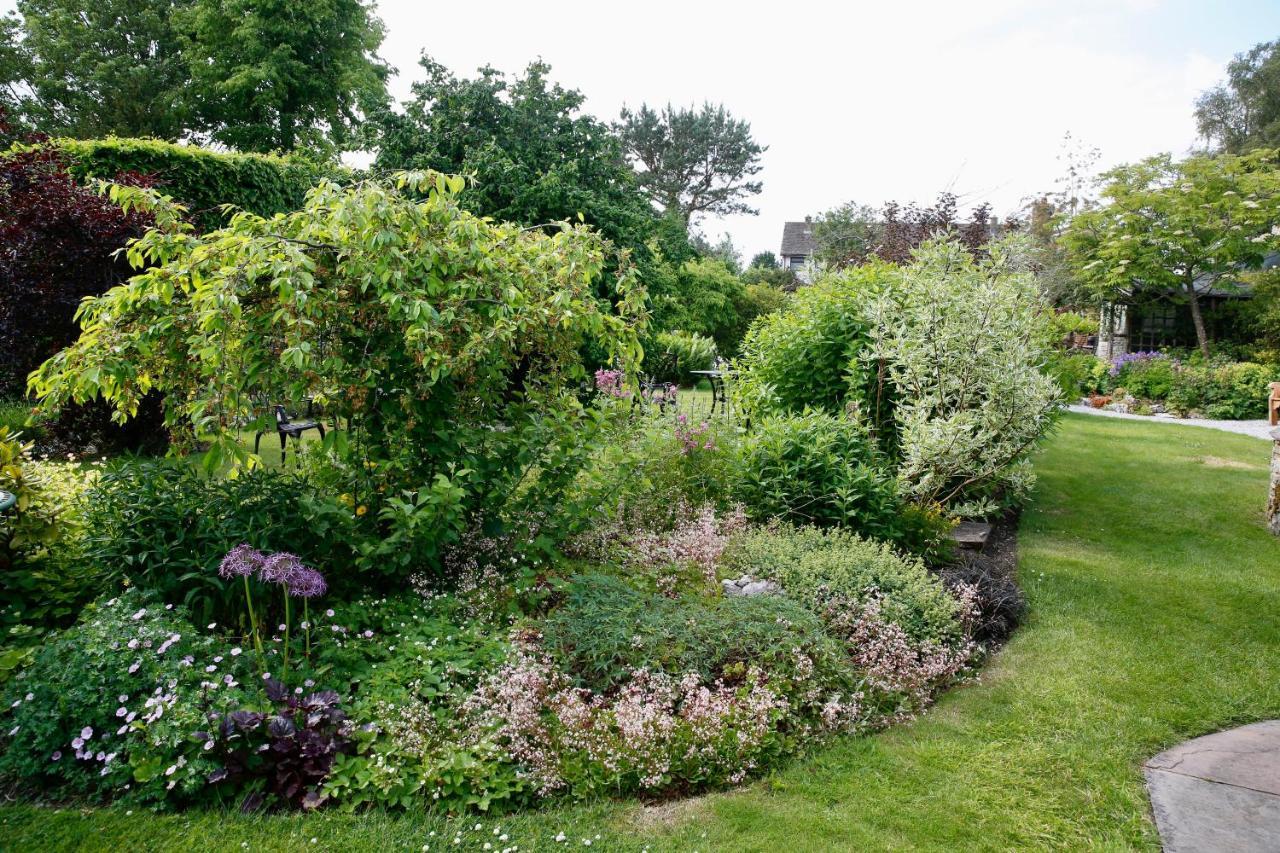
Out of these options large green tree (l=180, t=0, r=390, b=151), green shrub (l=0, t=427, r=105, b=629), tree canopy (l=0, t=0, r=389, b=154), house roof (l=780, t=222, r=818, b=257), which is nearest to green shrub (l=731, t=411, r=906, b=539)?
green shrub (l=0, t=427, r=105, b=629)

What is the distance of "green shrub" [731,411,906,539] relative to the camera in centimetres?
487

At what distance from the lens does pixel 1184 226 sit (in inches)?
658

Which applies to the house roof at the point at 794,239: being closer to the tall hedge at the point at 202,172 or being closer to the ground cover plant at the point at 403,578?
the tall hedge at the point at 202,172

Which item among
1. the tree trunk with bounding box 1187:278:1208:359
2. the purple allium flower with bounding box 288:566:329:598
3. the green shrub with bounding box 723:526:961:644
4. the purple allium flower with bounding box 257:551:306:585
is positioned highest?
the tree trunk with bounding box 1187:278:1208:359

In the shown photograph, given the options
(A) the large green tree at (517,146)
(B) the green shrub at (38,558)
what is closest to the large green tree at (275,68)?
(A) the large green tree at (517,146)

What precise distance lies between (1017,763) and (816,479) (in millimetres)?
2453

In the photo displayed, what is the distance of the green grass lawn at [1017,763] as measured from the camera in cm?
236

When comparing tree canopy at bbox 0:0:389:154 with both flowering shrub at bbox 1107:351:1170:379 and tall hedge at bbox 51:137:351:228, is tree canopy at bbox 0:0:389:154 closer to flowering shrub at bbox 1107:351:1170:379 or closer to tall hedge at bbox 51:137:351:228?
tall hedge at bbox 51:137:351:228

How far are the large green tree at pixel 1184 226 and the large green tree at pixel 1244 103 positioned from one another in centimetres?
1875

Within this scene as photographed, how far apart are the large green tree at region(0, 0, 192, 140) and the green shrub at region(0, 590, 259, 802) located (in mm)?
25088

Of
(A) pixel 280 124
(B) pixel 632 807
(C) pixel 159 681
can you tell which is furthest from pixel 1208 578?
(A) pixel 280 124

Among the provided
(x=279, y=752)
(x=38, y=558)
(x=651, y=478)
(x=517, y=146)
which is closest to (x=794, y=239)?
(x=517, y=146)

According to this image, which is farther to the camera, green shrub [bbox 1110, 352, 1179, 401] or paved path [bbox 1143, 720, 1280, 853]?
green shrub [bbox 1110, 352, 1179, 401]

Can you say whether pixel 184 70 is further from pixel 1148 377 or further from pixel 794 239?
pixel 794 239
